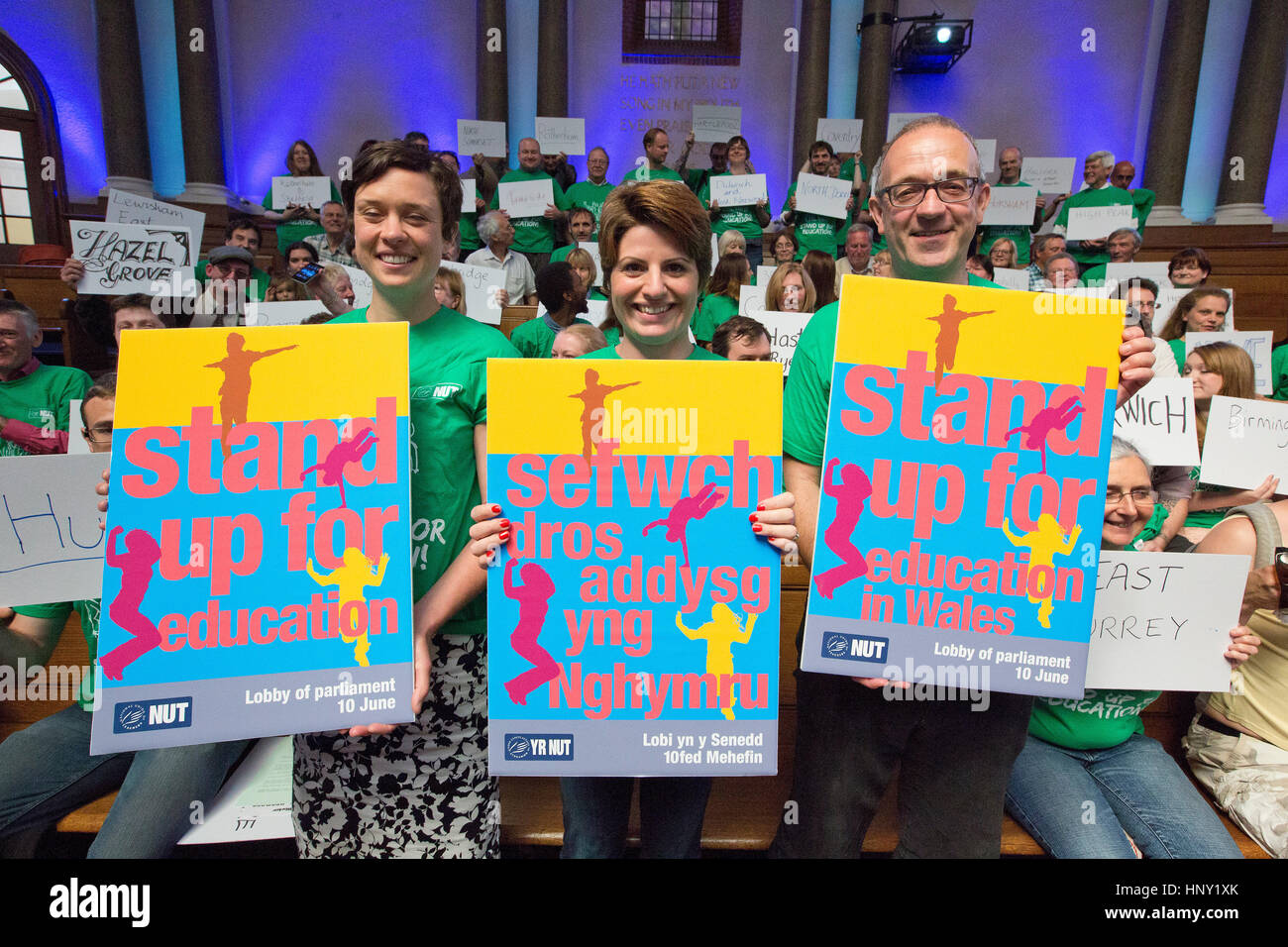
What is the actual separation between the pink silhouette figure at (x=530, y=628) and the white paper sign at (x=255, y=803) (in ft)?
2.70

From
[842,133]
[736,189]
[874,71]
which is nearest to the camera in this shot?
[736,189]

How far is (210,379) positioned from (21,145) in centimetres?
1040

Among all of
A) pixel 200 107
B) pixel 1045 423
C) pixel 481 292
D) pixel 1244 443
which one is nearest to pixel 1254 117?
pixel 1244 443

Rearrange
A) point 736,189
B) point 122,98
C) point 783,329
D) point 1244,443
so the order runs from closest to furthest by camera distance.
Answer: point 1244,443 < point 783,329 < point 736,189 < point 122,98

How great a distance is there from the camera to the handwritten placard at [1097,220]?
5.74 m

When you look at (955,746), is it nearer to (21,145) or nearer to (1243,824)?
(1243,824)

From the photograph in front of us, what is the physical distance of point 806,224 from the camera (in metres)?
5.92

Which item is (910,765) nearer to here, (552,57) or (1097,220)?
(1097,220)

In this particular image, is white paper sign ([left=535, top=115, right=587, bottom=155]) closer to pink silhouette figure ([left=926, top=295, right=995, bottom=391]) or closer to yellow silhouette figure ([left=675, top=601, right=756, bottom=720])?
pink silhouette figure ([left=926, top=295, right=995, bottom=391])

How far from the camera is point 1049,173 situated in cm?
713

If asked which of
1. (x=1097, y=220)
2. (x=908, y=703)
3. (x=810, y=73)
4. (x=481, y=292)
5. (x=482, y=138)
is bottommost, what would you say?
(x=908, y=703)

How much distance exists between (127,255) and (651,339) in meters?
3.00

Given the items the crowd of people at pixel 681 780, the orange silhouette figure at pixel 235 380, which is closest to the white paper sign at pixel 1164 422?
the crowd of people at pixel 681 780

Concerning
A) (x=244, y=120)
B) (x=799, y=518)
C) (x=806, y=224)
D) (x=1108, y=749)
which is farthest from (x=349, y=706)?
(x=244, y=120)
